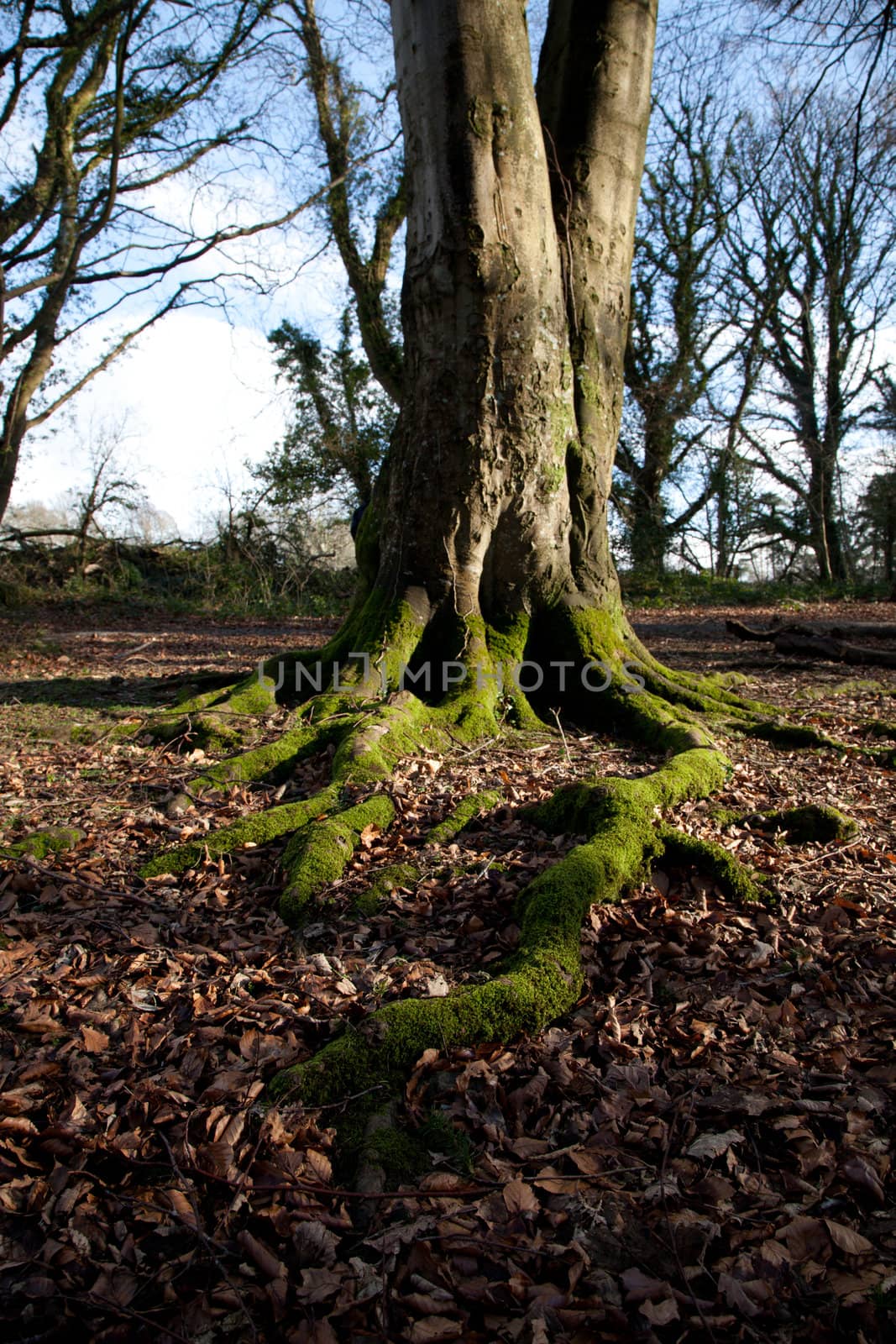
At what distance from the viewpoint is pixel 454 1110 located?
7.68ft

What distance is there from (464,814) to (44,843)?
6.67 ft

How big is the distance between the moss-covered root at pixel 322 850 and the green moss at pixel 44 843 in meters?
1.07

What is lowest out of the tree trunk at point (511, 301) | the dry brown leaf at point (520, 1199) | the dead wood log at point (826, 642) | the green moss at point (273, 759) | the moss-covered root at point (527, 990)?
the dry brown leaf at point (520, 1199)

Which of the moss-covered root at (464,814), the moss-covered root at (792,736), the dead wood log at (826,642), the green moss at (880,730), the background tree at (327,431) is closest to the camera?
the moss-covered root at (464,814)

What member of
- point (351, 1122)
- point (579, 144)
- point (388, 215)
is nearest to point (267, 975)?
point (351, 1122)

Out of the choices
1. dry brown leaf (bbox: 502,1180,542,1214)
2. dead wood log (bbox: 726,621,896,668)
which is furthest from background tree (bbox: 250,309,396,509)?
dry brown leaf (bbox: 502,1180,542,1214)

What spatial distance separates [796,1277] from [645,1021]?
3.06 ft

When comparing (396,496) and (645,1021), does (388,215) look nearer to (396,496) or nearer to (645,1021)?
(396,496)

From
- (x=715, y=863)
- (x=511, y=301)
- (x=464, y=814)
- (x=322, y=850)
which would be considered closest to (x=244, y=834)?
(x=322, y=850)

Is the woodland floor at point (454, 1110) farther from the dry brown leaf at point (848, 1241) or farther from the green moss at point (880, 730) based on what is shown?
the green moss at point (880, 730)

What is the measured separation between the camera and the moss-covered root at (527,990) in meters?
2.43

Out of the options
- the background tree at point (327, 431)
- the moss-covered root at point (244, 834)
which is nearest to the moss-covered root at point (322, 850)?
the moss-covered root at point (244, 834)

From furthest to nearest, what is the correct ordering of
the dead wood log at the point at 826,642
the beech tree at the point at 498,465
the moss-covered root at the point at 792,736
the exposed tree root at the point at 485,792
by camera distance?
the dead wood log at the point at 826,642 < the moss-covered root at the point at 792,736 < the beech tree at the point at 498,465 < the exposed tree root at the point at 485,792

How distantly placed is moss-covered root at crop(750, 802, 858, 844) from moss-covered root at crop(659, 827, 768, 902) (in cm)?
52
